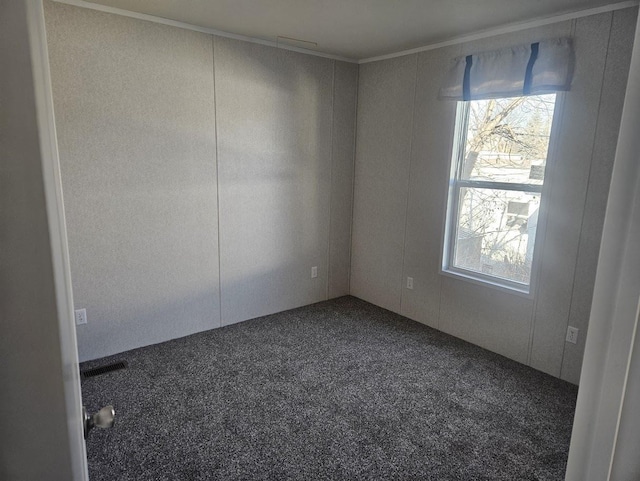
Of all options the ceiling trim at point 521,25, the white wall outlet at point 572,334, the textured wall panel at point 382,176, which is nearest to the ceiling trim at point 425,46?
the ceiling trim at point 521,25

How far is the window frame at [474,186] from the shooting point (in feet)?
9.25

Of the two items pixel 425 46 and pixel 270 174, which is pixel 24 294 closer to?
pixel 270 174

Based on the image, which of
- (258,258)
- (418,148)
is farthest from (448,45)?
(258,258)

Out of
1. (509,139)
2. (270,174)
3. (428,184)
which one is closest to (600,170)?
(509,139)

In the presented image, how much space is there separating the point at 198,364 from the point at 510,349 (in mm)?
2356

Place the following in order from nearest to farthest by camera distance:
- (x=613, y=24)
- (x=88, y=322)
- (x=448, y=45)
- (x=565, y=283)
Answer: (x=613, y=24)
(x=565, y=283)
(x=88, y=322)
(x=448, y=45)

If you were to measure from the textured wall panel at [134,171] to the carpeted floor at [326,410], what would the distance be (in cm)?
33

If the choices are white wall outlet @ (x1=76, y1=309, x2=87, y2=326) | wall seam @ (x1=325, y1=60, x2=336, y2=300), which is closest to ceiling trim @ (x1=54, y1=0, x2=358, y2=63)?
wall seam @ (x1=325, y1=60, x2=336, y2=300)

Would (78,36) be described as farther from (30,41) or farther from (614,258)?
(614,258)

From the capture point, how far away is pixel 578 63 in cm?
262

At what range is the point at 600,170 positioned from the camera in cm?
258

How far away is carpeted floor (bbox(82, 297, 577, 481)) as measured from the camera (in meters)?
2.05

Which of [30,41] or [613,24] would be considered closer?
[30,41]

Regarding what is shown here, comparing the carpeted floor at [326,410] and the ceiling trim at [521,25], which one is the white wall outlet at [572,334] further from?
the ceiling trim at [521,25]
